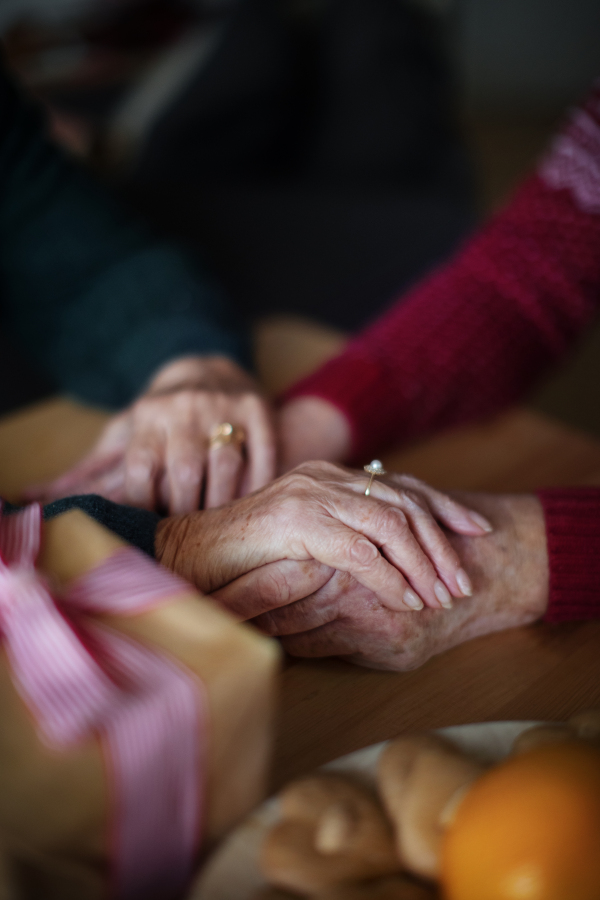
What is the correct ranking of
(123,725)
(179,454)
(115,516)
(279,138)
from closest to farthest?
(123,725) → (115,516) → (179,454) → (279,138)

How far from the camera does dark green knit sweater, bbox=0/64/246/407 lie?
2.97 ft

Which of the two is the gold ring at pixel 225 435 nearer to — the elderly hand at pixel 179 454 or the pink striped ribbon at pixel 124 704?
the elderly hand at pixel 179 454

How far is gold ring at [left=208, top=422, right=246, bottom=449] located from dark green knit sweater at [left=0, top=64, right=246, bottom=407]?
216mm

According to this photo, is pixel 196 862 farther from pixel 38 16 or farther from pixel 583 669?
pixel 38 16

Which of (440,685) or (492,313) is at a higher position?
(492,313)

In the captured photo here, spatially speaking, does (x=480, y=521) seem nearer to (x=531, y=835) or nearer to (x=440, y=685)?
(x=440, y=685)

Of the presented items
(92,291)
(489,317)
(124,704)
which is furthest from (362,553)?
(92,291)

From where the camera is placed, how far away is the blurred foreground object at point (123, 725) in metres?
0.29

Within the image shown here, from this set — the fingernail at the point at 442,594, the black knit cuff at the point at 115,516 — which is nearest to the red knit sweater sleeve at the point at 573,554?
the fingernail at the point at 442,594

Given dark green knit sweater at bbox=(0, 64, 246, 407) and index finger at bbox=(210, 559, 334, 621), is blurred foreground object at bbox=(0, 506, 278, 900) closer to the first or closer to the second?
index finger at bbox=(210, 559, 334, 621)

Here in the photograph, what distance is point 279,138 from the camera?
2168 mm

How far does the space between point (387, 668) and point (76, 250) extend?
2.26 ft

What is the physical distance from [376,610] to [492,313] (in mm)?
458

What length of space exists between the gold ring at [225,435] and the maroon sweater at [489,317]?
14 cm
